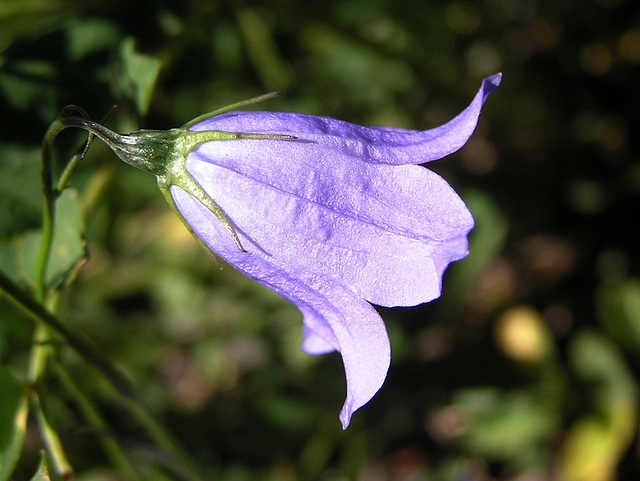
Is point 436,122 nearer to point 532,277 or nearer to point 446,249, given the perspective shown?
point 532,277

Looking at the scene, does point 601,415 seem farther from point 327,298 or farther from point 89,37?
point 89,37

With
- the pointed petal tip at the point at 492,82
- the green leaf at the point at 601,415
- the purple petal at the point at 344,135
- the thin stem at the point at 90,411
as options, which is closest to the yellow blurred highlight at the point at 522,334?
the green leaf at the point at 601,415

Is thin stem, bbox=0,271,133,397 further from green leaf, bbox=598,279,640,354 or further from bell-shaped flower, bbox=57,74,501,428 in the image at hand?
green leaf, bbox=598,279,640,354

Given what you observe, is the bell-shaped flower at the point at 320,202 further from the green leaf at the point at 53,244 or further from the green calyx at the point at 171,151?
the green leaf at the point at 53,244

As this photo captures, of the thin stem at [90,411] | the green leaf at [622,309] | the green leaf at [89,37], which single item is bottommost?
the green leaf at [622,309]

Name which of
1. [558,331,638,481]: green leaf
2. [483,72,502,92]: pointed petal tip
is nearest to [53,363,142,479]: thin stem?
[483,72,502,92]: pointed petal tip

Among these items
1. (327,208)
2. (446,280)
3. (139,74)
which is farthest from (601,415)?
(139,74)
